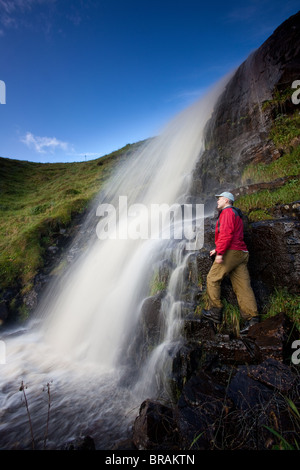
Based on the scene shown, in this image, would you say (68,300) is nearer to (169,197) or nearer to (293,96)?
(169,197)

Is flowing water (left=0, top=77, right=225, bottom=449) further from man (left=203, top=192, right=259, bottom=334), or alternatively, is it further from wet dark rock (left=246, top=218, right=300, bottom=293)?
wet dark rock (left=246, top=218, right=300, bottom=293)

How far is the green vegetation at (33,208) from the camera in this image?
11430 millimetres

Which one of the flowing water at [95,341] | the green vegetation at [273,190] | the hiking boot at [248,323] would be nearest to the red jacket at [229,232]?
the hiking boot at [248,323]

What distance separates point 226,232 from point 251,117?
10122mm

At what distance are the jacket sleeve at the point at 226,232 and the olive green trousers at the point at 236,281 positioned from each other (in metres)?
0.19

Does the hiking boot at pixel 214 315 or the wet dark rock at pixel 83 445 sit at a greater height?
the hiking boot at pixel 214 315

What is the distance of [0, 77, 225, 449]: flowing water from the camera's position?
3.83 m

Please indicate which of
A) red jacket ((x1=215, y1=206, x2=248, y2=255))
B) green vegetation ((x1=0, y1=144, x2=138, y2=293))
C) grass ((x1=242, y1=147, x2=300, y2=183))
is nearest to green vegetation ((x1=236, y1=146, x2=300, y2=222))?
grass ((x1=242, y1=147, x2=300, y2=183))

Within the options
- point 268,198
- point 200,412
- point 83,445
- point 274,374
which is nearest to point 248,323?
point 274,374

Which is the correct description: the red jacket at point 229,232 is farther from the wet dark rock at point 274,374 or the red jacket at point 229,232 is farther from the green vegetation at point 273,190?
the wet dark rock at point 274,374

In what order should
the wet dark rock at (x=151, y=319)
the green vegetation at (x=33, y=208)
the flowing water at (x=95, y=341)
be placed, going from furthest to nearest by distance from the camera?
the green vegetation at (x=33, y=208) → the wet dark rock at (x=151, y=319) → the flowing water at (x=95, y=341)

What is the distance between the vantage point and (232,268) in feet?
14.4

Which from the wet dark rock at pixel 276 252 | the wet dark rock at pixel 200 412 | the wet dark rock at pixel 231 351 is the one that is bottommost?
the wet dark rock at pixel 200 412

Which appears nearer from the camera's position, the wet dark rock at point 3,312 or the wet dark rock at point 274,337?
the wet dark rock at point 274,337
